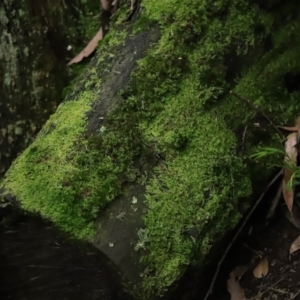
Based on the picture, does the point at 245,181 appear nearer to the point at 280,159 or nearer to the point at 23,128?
the point at 280,159

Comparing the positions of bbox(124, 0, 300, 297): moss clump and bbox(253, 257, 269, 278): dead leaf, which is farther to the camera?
bbox(253, 257, 269, 278): dead leaf

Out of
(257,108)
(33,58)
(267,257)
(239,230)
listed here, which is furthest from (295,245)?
(33,58)

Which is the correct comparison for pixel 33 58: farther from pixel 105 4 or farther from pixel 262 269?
pixel 262 269

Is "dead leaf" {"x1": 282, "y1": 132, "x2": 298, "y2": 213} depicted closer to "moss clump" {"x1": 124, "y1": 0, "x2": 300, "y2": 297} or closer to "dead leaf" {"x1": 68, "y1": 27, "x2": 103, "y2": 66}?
"moss clump" {"x1": 124, "y1": 0, "x2": 300, "y2": 297}

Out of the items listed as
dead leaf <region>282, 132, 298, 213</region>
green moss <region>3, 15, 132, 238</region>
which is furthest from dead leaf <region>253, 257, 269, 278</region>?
green moss <region>3, 15, 132, 238</region>

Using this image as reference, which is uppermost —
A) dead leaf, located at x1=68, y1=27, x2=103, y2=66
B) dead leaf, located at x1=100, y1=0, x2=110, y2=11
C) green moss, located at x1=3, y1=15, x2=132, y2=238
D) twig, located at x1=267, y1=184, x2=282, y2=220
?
dead leaf, located at x1=100, y1=0, x2=110, y2=11

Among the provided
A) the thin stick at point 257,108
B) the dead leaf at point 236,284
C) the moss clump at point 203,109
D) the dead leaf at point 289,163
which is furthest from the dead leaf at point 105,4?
the dead leaf at point 236,284

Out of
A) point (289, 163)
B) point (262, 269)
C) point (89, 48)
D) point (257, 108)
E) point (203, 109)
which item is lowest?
point (262, 269)
